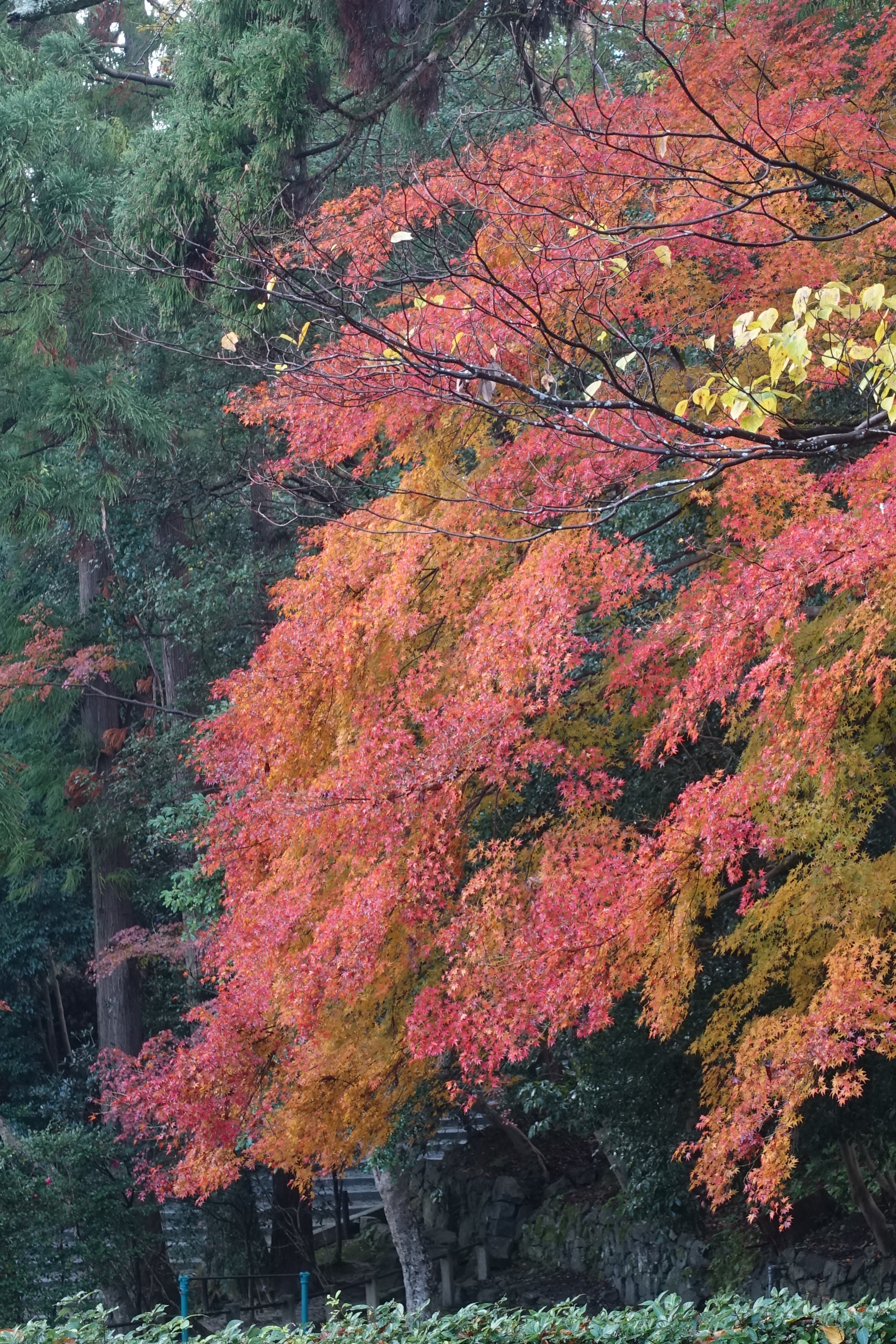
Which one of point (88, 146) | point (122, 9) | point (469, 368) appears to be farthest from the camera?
point (122, 9)

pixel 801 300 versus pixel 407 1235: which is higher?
pixel 801 300

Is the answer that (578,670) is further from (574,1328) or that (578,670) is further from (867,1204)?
(574,1328)

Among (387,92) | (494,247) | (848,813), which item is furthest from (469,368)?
(387,92)

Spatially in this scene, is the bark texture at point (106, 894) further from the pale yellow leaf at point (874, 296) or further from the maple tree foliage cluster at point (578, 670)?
the pale yellow leaf at point (874, 296)

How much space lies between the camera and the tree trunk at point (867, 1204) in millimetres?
9227

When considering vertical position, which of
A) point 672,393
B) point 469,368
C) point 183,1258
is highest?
point 672,393

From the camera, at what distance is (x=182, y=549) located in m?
15.4

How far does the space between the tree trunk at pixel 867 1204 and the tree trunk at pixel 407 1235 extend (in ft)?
14.4

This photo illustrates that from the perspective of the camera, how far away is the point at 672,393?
319 inches

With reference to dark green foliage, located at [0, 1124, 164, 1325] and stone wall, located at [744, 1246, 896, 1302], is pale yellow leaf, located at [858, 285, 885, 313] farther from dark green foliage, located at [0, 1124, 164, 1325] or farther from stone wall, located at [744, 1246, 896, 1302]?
dark green foliage, located at [0, 1124, 164, 1325]

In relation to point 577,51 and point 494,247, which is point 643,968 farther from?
point 577,51

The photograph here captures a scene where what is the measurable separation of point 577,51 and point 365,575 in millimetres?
5357

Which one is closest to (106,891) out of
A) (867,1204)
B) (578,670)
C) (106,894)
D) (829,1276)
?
(106,894)

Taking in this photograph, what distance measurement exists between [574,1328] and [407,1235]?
837 cm
